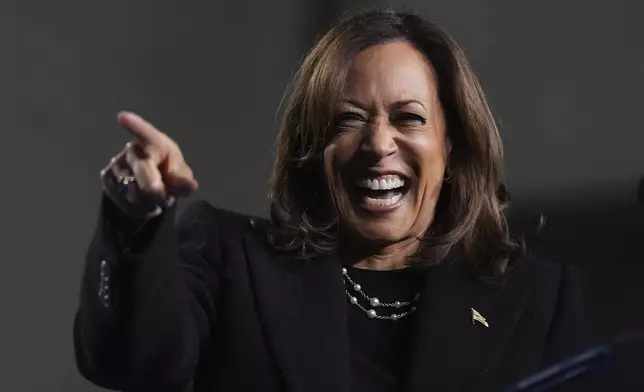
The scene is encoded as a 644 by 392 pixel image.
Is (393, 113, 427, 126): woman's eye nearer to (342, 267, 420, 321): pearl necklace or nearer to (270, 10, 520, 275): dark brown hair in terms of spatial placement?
(270, 10, 520, 275): dark brown hair

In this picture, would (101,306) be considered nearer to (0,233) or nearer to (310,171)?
(310,171)

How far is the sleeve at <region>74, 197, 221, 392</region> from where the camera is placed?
2.02 feet

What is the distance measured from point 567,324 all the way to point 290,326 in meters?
0.29

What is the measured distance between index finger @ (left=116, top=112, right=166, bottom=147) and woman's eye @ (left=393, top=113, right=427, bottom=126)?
1.07ft

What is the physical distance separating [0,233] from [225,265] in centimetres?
38

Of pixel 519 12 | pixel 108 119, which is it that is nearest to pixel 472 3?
pixel 519 12

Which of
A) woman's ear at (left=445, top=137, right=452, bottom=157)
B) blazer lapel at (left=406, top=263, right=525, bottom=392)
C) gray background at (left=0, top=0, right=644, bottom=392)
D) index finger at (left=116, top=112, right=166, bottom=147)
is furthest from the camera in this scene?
gray background at (left=0, top=0, right=644, bottom=392)

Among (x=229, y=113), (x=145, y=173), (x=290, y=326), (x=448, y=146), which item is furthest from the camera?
(x=229, y=113)

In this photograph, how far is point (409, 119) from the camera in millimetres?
852

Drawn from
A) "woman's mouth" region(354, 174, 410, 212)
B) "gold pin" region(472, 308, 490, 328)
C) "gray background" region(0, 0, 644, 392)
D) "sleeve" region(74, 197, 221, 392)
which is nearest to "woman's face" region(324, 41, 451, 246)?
"woman's mouth" region(354, 174, 410, 212)

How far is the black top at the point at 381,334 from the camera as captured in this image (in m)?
0.79

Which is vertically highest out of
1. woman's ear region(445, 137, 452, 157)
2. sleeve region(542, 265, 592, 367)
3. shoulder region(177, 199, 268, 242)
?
woman's ear region(445, 137, 452, 157)

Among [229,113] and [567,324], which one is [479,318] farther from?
[229,113]

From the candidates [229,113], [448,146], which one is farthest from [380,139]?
[229,113]
